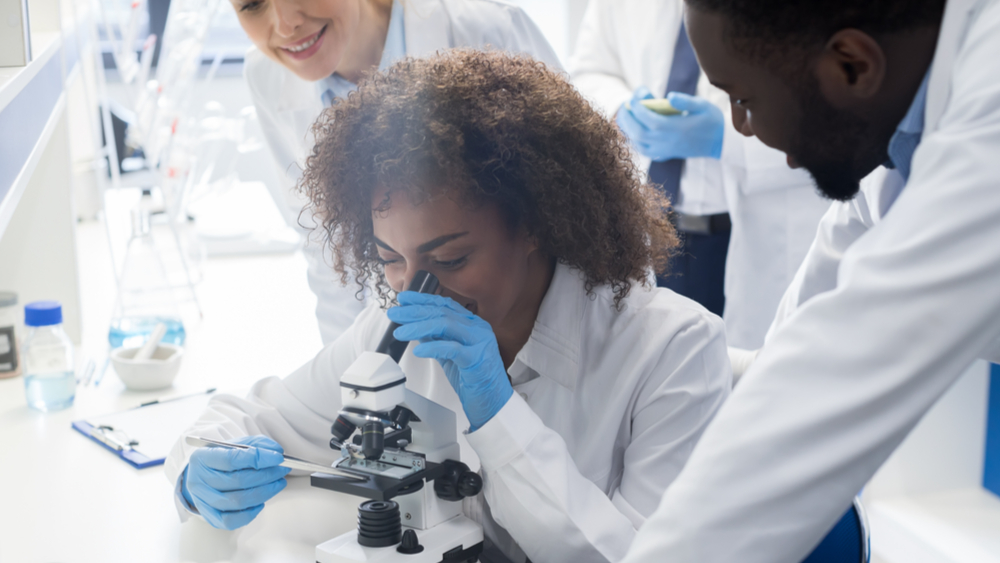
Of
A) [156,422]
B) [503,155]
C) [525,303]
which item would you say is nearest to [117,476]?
[156,422]

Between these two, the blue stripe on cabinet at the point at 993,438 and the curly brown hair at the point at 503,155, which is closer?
the curly brown hair at the point at 503,155

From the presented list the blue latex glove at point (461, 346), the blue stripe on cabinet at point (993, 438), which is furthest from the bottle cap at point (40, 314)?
the blue stripe on cabinet at point (993, 438)

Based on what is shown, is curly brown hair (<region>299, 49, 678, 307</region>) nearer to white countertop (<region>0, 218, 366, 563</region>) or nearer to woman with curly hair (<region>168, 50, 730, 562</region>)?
woman with curly hair (<region>168, 50, 730, 562</region>)

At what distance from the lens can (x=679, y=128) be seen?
7.60ft

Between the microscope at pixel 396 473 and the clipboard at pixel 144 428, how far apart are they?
28.3 inches

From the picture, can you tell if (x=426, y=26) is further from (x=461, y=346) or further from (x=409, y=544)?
(x=409, y=544)

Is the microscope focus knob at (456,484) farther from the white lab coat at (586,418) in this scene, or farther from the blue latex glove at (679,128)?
the blue latex glove at (679,128)

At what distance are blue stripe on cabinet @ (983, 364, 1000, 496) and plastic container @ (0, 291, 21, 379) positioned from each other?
113 inches

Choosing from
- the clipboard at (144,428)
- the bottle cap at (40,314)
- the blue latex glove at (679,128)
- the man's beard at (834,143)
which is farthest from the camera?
the blue latex glove at (679,128)

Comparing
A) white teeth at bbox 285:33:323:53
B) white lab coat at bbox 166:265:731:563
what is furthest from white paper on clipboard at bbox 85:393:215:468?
white teeth at bbox 285:33:323:53

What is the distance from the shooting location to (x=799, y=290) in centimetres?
159

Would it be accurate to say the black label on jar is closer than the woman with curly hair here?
No

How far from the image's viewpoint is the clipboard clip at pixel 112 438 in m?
1.75

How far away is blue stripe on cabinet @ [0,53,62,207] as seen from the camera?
1.29 meters
